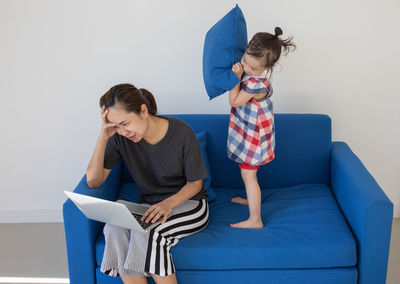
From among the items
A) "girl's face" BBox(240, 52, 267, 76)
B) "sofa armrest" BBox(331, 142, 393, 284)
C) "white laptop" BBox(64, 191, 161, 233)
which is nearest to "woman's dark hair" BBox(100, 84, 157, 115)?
"white laptop" BBox(64, 191, 161, 233)

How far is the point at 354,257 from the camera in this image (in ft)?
5.83

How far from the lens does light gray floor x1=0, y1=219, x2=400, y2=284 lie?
7.41 feet

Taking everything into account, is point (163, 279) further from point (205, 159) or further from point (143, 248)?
point (205, 159)

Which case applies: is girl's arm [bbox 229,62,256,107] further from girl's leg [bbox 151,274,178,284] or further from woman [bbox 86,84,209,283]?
girl's leg [bbox 151,274,178,284]

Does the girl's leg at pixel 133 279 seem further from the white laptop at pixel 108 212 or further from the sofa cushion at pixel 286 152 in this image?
the sofa cushion at pixel 286 152

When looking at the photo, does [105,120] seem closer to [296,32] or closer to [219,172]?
[219,172]

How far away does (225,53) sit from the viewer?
195cm

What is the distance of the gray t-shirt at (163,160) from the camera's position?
1866mm

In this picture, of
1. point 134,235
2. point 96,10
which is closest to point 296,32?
point 96,10

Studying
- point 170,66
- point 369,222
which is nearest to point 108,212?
point 369,222

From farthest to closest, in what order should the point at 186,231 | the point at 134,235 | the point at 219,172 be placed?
1. the point at 219,172
2. the point at 186,231
3. the point at 134,235

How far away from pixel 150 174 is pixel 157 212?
0.76 feet

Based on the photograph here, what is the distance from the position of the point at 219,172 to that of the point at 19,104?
138 centimetres

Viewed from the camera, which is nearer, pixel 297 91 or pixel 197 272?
pixel 197 272
